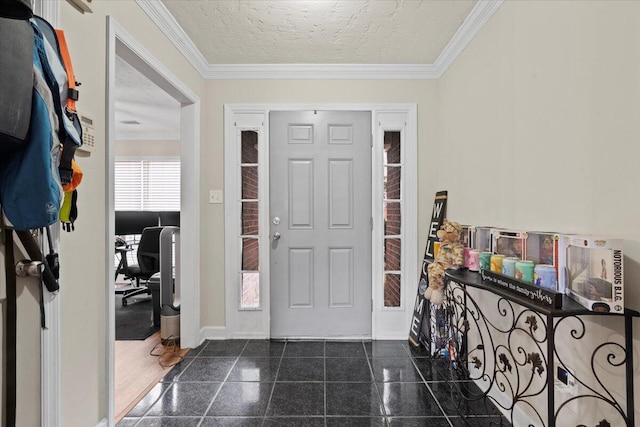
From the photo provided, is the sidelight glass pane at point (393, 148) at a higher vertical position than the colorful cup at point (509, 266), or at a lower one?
higher

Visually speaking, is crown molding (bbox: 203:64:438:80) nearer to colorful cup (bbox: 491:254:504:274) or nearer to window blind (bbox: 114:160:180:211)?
colorful cup (bbox: 491:254:504:274)

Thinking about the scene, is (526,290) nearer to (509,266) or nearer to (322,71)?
(509,266)

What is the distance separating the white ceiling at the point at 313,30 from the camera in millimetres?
2066

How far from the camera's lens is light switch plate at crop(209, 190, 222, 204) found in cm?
292

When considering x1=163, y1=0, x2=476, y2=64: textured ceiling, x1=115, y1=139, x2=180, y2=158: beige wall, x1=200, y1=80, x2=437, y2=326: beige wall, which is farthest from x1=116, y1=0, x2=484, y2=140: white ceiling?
x1=115, y1=139, x2=180, y2=158: beige wall

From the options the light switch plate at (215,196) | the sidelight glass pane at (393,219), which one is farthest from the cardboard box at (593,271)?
the light switch plate at (215,196)

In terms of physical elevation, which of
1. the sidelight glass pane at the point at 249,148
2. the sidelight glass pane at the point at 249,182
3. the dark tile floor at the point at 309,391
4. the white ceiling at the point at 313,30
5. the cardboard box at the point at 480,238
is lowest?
the dark tile floor at the point at 309,391

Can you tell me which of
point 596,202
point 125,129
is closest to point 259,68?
point 596,202

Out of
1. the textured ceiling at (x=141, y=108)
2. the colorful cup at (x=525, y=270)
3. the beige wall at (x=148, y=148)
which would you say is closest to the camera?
the colorful cup at (x=525, y=270)

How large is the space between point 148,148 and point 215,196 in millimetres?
3438

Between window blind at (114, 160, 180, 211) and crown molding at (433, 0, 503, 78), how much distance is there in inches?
180

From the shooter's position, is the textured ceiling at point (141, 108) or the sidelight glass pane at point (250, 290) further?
the textured ceiling at point (141, 108)

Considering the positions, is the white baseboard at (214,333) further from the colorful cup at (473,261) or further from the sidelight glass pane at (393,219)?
the colorful cup at (473,261)

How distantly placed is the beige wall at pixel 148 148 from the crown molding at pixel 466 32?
455 cm
